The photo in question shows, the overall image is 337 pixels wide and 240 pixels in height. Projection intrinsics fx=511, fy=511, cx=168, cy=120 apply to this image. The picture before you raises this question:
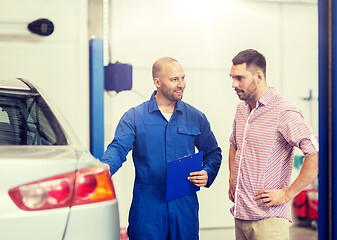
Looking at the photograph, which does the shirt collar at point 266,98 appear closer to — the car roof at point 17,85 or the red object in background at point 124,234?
the car roof at point 17,85

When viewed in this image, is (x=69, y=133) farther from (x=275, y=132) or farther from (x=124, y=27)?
(x=124, y=27)

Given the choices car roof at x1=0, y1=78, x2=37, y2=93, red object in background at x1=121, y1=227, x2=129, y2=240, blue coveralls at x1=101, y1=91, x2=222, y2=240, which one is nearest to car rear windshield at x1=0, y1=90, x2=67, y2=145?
car roof at x1=0, y1=78, x2=37, y2=93

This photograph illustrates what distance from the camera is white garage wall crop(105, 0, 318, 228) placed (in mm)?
4609

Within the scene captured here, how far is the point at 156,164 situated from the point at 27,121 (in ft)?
3.99

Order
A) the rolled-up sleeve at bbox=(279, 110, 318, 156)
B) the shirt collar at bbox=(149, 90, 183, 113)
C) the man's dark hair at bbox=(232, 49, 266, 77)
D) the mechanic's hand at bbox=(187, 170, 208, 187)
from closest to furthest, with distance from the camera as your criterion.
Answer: the rolled-up sleeve at bbox=(279, 110, 318, 156) < the man's dark hair at bbox=(232, 49, 266, 77) < the mechanic's hand at bbox=(187, 170, 208, 187) < the shirt collar at bbox=(149, 90, 183, 113)

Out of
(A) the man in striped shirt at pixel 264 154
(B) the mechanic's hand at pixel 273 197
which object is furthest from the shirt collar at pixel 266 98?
(B) the mechanic's hand at pixel 273 197

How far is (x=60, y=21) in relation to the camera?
4457 mm

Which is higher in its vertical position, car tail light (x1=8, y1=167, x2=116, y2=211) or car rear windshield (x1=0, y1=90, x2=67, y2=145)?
car rear windshield (x1=0, y1=90, x2=67, y2=145)

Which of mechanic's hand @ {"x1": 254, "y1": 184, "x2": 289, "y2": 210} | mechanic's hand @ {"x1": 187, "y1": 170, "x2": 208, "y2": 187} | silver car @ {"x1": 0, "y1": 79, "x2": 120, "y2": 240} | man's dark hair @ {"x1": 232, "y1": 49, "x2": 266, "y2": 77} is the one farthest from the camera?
mechanic's hand @ {"x1": 187, "y1": 170, "x2": 208, "y2": 187}

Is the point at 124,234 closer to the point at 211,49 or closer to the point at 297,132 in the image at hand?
the point at 211,49

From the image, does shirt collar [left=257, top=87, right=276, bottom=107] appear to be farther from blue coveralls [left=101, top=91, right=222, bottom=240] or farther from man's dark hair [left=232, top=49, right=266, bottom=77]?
blue coveralls [left=101, top=91, right=222, bottom=240]

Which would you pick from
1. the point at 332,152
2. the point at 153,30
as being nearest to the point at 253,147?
the point at 332,152

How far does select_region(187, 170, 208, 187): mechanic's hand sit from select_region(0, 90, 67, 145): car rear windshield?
4.08ft

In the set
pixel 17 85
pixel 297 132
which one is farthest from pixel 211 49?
pixel 17 85
